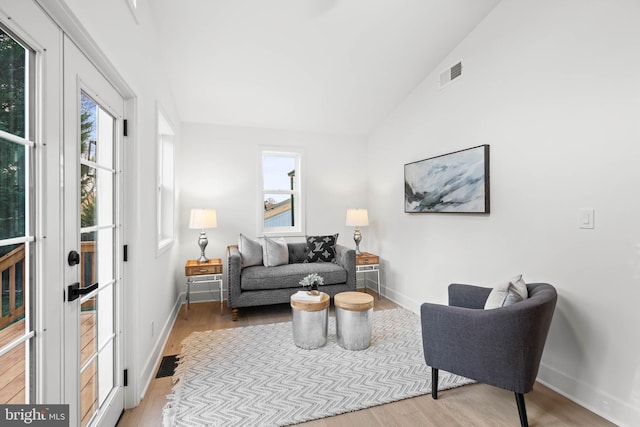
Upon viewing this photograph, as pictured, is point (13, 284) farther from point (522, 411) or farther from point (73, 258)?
point (522, 411)

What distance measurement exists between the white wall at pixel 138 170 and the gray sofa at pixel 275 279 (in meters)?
0.92

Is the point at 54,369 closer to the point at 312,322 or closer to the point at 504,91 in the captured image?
the point at 312,322

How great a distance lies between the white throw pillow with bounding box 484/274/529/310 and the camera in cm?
197

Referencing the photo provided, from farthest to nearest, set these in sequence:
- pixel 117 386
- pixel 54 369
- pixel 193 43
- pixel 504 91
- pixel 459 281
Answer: pixel 459 281, pixel 193 43, pixel 504 91, pixel 117 386, pixel 54 369

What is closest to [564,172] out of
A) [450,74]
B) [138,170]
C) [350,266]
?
[450,74]

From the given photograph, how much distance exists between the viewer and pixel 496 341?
1789 millimetres

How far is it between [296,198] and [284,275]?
1.48 meters

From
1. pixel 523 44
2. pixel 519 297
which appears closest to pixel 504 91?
pixel 523 44

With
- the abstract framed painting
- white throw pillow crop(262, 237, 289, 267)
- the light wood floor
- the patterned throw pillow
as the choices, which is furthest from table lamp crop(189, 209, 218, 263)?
the abstract framed painting

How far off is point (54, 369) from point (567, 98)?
3.20 meters

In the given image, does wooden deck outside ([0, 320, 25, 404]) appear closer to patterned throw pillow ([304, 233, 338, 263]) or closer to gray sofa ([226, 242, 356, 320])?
gray sofa ([226, 242, 356, 320])

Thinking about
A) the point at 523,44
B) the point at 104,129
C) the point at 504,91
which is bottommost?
the point at 104,129

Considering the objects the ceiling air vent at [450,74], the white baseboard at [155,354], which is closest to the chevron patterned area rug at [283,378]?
the white baseboard at [155,354]

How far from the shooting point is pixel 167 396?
2100mm
